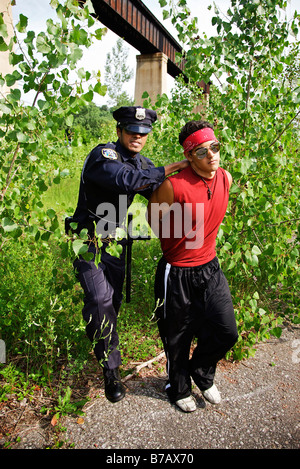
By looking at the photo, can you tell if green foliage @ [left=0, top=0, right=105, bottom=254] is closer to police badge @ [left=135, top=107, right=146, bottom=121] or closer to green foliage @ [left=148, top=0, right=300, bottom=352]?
police badge @ [left=135, top=107, right=146, bottom=121]

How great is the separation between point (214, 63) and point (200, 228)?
→ 1632 millimetres

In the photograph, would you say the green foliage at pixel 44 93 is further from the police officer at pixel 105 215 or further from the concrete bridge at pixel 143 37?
the concrete bridge at pixel 143 37

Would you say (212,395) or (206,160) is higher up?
(206,160)

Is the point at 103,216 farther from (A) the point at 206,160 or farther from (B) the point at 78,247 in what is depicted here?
(A) the point at 206,160

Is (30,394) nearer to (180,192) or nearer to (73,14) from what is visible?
(180,192)

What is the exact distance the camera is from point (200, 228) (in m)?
2.60

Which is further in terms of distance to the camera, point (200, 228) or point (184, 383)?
point (184, 383)

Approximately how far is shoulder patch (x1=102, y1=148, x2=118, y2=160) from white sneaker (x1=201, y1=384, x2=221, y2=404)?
195 cm

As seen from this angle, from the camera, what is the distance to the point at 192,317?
2.74m

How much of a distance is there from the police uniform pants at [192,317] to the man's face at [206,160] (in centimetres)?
70

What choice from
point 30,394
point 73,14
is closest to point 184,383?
point 30,394

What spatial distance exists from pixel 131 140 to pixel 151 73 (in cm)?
1519

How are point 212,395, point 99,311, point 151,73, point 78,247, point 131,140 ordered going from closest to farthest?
point 78,247
point 99,311
point 131,140
point 212,395
point 151,73

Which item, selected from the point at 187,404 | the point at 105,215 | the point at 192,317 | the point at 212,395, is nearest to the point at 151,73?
the point at 105,215
